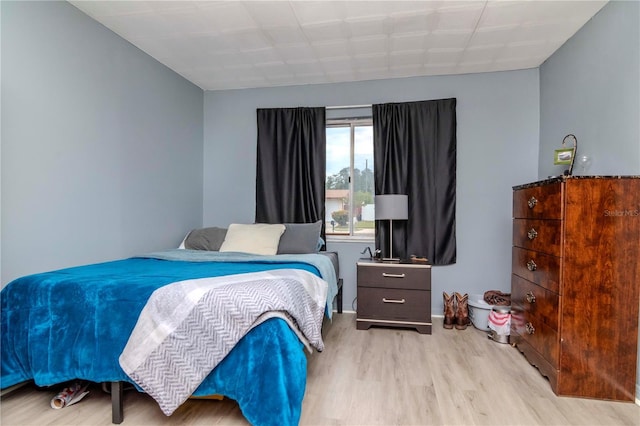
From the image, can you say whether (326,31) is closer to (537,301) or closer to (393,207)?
(393,207)

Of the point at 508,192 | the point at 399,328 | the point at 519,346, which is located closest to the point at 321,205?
the point at 399,328

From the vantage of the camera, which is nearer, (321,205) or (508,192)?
(508,192)

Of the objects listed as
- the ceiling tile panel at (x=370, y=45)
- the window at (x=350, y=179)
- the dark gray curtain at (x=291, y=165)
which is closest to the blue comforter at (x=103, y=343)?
the dark gray curtain at (x=291, y=165)

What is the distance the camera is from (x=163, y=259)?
2510 mm

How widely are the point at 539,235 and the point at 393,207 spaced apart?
3.92ft

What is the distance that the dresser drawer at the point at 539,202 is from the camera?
6.13ft

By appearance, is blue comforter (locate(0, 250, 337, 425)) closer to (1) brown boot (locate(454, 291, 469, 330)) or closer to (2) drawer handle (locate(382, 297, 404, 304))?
(2) drawer handle (locate(382, 297, 404, 304))

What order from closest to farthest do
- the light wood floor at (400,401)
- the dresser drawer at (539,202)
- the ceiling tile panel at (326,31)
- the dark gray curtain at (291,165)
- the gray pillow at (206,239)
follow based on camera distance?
the light wood floor at (400,401) → the dresser drawer at (539,202) → the ceiling tile panel at (326,31) → the gray pillow at (206,239) → the dark gray curtain at (291,165)

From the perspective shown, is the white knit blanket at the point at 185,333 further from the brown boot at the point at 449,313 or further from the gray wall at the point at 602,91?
the gray wall at the point at 602,91

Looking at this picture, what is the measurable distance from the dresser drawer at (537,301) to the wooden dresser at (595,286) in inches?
0.5

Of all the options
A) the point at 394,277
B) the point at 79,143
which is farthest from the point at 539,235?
the point at 79,143

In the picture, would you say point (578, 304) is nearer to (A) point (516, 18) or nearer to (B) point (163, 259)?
(A) point (516, 18)

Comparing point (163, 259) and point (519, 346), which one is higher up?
point (163, 259)

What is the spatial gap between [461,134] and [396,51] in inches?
42.8
